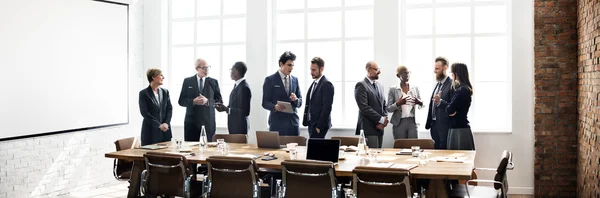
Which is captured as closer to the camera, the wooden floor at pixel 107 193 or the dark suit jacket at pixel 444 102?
the dark suit jacket at pixel 444 102

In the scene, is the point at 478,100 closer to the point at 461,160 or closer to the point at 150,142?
the point at 461,160

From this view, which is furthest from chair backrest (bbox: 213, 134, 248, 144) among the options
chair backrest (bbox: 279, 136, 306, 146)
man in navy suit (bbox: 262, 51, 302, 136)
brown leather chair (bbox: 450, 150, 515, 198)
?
brown leather chair (bbox: 450, 150, 515, 198)

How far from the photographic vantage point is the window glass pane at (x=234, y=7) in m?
9.84

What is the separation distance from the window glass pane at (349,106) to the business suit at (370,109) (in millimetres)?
1170

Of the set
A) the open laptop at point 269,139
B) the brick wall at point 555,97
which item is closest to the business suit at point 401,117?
the brick wall at point 555,97

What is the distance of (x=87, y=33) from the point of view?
879 centimetres

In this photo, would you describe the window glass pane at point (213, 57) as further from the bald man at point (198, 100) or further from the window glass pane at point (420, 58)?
the window glass pane at point (420, 58)

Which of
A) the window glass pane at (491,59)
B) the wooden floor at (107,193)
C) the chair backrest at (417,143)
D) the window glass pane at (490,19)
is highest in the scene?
the window glass pane at (490,19)

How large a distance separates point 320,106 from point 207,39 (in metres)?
3.05

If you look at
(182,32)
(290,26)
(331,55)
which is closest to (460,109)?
(331,55)

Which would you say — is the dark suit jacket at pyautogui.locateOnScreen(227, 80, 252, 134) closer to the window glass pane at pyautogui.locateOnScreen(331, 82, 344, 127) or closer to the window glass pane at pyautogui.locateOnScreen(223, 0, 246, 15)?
the window glass pane at pyautogui.locateOnScreen(331, 82, 344, 127)

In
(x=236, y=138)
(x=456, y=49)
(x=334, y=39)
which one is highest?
(x=334, y=39)

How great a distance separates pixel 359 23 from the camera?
914 cm

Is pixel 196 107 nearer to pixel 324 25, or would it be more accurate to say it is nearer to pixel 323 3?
pixel 324 25
